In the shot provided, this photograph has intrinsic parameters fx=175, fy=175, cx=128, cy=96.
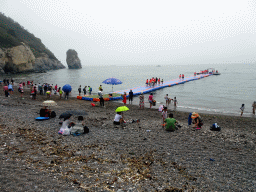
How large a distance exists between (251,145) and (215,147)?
1.84m

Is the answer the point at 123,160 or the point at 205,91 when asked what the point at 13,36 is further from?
the point at 123,160

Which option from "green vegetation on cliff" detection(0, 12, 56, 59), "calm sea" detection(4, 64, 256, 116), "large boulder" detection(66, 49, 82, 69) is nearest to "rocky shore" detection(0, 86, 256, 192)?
"calm sea" detection(4, 64, 256, 116)

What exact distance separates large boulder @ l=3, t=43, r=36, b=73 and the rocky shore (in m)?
66.5

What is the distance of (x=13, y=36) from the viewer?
274 feet

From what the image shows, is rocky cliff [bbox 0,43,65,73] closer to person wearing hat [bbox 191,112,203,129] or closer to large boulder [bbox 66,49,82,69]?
person wearing hat [bbox 191,112,203,129]

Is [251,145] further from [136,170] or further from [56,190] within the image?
[56,190]

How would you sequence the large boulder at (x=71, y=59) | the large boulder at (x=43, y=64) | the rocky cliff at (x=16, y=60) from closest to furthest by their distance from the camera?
the rocky cliff at (x=16, y=60) < the large boulder at (x=43, y=64) < the large boulder at (x=71, y=59)

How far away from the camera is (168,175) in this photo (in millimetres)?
4918

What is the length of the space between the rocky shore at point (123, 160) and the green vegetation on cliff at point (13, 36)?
73.1 meters

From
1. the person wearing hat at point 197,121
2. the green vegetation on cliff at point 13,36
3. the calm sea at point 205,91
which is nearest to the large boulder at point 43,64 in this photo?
the green vegetation on cliff at point 13,36

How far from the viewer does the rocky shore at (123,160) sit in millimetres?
4222

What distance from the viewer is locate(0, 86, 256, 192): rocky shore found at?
4.22m

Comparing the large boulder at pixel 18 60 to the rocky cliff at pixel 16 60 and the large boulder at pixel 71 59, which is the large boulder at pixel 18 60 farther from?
the large boulder at pixel 71 59

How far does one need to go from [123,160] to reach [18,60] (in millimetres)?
75497
